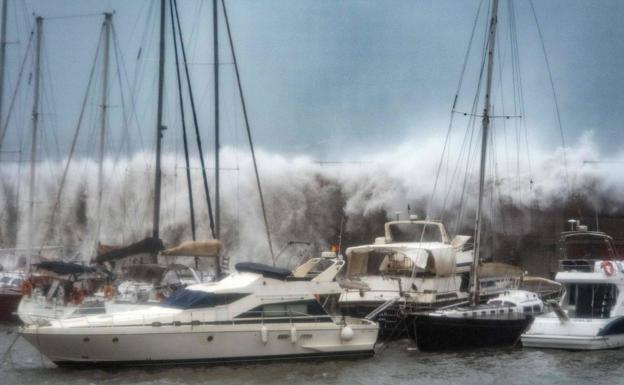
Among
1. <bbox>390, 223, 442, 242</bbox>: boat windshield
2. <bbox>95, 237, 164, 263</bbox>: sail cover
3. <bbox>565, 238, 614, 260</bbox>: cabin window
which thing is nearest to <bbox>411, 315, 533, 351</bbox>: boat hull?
<bbox>95, 237, 164, 263</bbox>: sail cover

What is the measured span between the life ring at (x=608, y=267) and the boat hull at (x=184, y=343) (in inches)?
297

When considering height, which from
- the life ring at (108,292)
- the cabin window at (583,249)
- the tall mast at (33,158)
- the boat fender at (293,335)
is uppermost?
the tall mast at (33,158)

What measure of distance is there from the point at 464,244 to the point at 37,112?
15.6 meters

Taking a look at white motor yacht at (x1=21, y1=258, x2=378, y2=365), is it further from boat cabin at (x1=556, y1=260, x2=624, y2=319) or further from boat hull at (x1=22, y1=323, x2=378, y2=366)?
boat cabin at (x1=556, y1=260, x2=624, y2=319)

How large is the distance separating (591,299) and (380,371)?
7.19 m

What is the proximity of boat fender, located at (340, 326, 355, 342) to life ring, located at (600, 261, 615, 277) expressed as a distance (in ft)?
24.7

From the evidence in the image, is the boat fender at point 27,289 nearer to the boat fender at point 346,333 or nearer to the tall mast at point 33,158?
the tall mast at point 33,158

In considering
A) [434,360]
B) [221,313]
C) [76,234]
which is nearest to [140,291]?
[221,313]

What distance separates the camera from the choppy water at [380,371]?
1755 cm

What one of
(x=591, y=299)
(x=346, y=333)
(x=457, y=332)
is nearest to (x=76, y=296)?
(x=346, y=333)

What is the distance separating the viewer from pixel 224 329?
61.6 feet

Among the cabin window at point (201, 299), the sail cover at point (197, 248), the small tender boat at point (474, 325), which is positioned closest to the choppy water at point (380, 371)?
the small tender boat at point (474, 325)

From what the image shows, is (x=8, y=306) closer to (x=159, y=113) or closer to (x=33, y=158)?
(x=33, y=158)

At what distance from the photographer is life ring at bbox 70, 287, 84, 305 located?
79.6 ft
